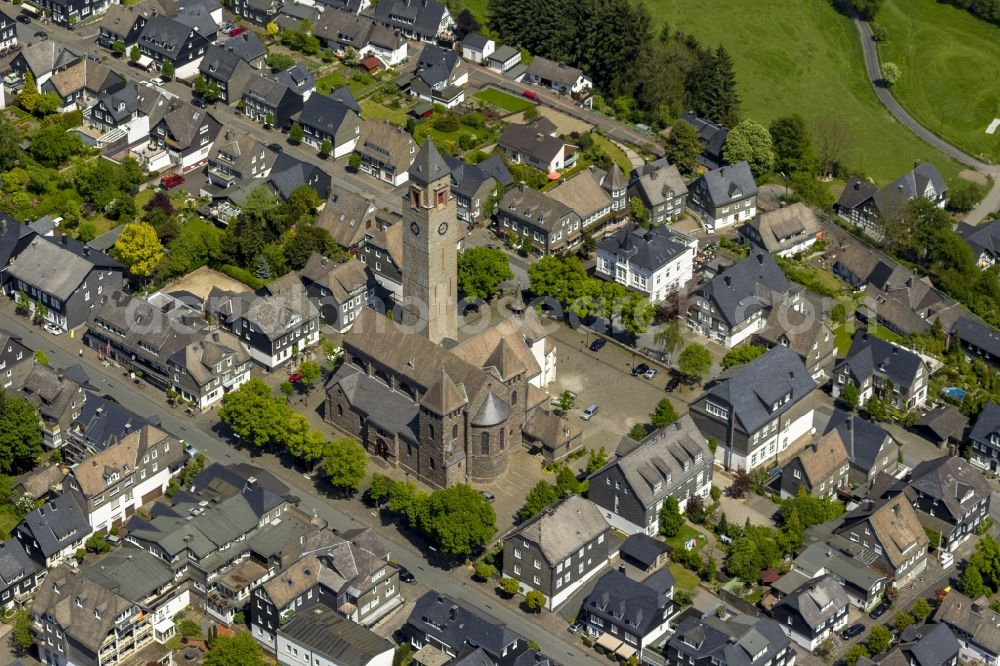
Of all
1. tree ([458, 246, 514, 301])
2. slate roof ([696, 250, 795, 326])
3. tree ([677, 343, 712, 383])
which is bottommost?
tree ([458, 246, 514, 301])

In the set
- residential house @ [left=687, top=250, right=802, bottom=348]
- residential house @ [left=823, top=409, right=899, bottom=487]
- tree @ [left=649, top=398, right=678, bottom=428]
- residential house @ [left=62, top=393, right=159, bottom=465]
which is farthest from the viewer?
residential house @ [left=687, top=250, right=802, bottom=348]

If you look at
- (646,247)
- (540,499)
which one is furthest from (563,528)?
(646,247)

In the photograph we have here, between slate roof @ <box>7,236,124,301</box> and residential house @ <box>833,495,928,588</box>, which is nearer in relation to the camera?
residential house @ <box>833,495,928,588</box>

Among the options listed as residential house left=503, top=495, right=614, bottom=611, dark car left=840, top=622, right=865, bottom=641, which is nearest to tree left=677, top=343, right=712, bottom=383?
residential house left=503, top=495, right=614, bottom=611

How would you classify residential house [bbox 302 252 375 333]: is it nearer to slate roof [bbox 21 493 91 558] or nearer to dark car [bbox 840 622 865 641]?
slate roof [bbox 21 493 91 558]

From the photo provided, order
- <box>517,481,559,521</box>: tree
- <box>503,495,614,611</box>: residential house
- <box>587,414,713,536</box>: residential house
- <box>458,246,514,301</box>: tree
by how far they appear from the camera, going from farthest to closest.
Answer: <box>458,246,514,301</box>: tree, <box>587,414,713,536</box>: residential house, <box>517,481,559,521</box>: tree, <box>503,495,614,611</box>: residential house

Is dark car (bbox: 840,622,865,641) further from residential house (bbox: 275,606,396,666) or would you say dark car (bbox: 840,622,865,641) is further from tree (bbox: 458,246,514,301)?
tree (bbox: 458,246,514,301)

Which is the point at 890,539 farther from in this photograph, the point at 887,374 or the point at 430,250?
the point at 430,250

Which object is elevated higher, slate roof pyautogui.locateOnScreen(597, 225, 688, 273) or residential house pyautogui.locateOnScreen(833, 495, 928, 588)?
residential house pyautogui.locateOnScreen(833, 495, 928, 588)
